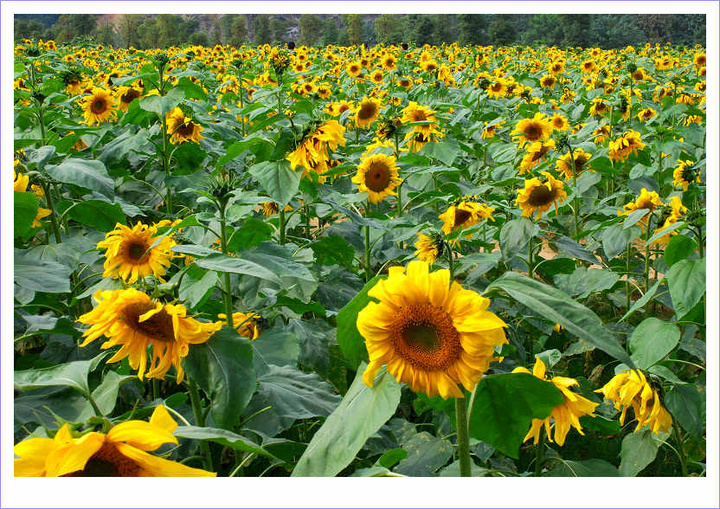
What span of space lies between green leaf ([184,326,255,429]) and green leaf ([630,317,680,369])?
115 cm

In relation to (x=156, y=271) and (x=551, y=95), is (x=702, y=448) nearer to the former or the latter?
(x=156, y=271)

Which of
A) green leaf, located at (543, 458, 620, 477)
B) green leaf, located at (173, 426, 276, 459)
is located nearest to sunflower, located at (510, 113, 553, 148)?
green leaf, located at (543, 458, 620, 477)

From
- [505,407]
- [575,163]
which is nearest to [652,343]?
[505,407]

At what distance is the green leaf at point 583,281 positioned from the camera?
2.58 metres

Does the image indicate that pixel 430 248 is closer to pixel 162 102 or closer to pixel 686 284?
pixel 686 284

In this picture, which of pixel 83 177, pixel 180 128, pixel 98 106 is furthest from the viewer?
pixel 98 106

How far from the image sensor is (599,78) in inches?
297

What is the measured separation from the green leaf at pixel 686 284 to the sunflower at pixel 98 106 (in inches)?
140

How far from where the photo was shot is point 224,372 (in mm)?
1317

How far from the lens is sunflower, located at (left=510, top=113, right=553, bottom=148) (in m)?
4.17

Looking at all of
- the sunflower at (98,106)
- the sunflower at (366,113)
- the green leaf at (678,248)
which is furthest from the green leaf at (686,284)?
the sunflower at (98,106)

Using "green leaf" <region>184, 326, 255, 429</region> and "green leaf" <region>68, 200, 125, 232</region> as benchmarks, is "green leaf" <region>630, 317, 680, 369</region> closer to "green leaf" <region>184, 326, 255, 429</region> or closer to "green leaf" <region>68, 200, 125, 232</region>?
"green leaf" <region>184, 326, 255, 429</region>

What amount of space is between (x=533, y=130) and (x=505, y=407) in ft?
10.9

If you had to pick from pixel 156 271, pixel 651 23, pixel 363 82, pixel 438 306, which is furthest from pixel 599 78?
pixel 651 23
